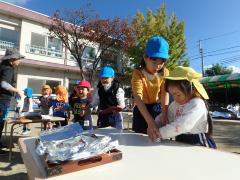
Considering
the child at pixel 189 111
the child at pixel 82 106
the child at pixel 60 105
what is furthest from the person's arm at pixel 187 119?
the child at pixel 60 105

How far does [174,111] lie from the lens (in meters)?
1.62

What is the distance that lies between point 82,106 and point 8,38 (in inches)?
554

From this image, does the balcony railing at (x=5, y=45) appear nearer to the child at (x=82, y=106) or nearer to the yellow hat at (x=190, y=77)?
the child at (x=82, y=106)

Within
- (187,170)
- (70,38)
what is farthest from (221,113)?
(187,170)

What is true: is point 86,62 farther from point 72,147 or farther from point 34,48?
point 72,147

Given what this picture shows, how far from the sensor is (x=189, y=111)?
4.44ft

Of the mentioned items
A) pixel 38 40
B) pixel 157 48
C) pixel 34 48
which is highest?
pixel 38 40

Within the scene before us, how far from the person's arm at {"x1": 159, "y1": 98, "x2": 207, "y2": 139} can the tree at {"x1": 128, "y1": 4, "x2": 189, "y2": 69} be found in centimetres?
1660

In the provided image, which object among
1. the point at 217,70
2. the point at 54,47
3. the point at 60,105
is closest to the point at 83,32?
the point at 54,47

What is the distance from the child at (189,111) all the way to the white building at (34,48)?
15.4m

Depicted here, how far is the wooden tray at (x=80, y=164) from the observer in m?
0.83

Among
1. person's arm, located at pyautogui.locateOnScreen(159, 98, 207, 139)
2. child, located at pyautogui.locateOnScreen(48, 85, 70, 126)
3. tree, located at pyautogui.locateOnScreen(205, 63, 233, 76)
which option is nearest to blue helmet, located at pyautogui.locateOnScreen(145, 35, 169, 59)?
person's arm, located at pyautogui.locateOnScreen(159, 98, 207, 139)

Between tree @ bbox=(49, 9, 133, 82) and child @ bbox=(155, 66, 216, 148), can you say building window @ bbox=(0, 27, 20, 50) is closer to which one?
tree @ bbox=(49, 9, 133, 82)

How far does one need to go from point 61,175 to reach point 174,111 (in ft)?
3.15
